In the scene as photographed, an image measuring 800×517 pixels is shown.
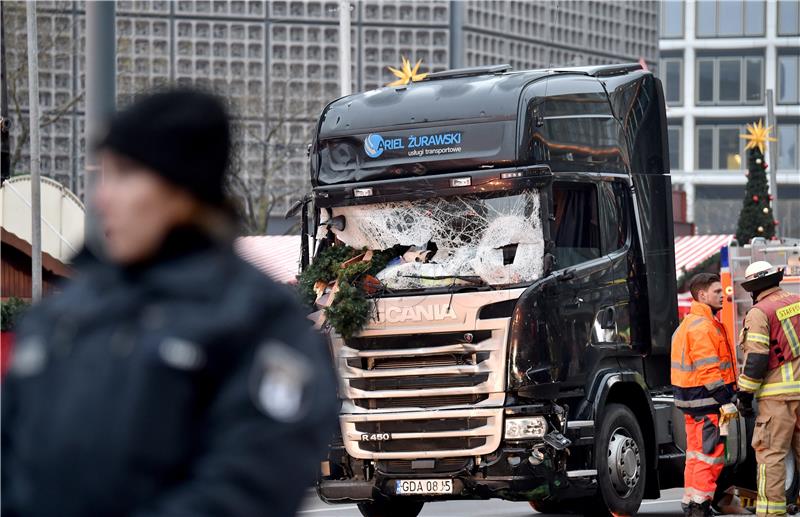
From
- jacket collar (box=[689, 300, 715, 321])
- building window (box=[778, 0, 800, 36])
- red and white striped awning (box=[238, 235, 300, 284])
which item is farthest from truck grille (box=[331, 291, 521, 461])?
building window (box=[778, 0, 800, 36])

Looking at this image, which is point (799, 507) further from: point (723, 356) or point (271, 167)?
point (271, 167)

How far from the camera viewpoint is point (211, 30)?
1409 inches

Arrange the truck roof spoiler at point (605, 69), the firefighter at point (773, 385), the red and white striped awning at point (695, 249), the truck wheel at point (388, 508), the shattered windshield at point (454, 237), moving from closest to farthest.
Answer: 1. the shattered windshield at point (454, 237)
2. the firefighter at point (773, 385)
3. the truck roof spoiler at point (605, 69)
4. the truck wheel at point (388, 508)
5. the red and white striped awning at point (695, 249)

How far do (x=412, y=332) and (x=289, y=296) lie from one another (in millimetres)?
8153

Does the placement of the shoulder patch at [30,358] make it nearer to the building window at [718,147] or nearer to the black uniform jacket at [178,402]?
the black uniform jacket at [178,402]

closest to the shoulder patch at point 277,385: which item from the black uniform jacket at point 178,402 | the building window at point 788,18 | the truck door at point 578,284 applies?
the black uniform jacket at point 178,402

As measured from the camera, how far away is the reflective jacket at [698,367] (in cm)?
1154

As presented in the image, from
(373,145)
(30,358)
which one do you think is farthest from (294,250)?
(30,358)

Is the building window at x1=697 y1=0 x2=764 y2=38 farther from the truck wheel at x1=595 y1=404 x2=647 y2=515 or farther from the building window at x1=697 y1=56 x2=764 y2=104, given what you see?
the truck wheel at x1=595 y1=404 x2=647 y2=515

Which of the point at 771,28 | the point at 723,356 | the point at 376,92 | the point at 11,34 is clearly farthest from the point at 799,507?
the point at 771,28

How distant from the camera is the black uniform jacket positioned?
251cm

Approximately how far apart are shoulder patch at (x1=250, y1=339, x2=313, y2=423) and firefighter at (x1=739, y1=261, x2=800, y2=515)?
9075 millimetres

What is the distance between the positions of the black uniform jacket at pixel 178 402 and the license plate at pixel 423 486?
8.26 metres

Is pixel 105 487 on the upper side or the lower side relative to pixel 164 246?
lower
